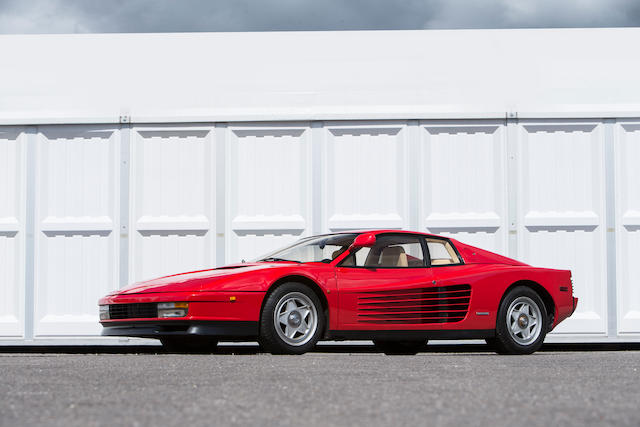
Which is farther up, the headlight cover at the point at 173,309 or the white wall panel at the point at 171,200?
the white wall panel at the point at 171,200

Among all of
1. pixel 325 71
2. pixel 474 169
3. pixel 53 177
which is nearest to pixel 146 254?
pixel 53 177

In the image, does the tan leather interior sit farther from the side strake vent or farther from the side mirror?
the side strake vent

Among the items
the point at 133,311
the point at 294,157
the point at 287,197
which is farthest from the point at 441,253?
the point at 133,311

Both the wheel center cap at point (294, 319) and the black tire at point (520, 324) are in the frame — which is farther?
the black tire at point (520, 324)

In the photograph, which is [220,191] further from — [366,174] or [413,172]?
[413,172]

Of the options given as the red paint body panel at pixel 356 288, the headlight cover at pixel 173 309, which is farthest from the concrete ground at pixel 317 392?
the red paint body panel at pixel 356 288

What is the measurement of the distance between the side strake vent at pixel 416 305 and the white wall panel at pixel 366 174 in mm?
1896

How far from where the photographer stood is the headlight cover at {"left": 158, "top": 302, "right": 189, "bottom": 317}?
783 cm

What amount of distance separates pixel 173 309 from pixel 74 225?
2.97m

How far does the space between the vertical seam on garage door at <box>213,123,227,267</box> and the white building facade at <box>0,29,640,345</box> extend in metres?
0.01

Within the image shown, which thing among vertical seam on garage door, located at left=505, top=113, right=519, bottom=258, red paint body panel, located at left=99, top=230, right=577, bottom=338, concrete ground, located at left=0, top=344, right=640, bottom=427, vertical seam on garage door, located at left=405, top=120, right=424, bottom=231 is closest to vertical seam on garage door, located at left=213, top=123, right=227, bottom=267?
red paint body panel, located at left=99, top=230, right=577, bottom=338

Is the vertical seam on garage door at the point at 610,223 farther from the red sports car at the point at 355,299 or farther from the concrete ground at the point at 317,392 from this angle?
the concrete ground at the point at 317,392

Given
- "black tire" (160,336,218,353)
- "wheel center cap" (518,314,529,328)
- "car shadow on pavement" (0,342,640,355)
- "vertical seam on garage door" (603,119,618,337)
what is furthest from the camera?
"vertical seam on garage door" (603,119,618,337)

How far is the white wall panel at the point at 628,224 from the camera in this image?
1026 centimetres
